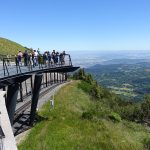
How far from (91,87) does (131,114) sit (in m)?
8.68

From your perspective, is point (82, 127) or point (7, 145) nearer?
point (7, 145)

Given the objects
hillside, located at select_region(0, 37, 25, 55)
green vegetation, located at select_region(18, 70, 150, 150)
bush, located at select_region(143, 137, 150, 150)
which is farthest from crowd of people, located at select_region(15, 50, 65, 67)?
hillside, located at select_region(0, 37, 25, 55)

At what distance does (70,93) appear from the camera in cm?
5219

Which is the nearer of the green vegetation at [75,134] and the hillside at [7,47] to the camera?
the green vegetation at [75,134]

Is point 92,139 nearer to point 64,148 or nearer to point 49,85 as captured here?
point 64,148

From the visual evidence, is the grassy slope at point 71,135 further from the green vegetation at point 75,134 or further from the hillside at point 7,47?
the hillside at point 7,47

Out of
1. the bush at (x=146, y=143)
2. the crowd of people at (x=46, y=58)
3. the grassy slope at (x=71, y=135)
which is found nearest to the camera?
the grassy slope at (x=71, y=135)

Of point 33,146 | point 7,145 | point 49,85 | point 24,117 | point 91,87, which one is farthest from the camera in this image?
point 91,87

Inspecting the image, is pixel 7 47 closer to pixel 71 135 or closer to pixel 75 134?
pixel 75 134

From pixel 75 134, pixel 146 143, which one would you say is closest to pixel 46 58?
pixel 75 134

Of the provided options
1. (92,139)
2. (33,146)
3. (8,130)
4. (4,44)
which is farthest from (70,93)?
(4,44)

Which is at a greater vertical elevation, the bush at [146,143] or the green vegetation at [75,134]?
the green vegetation at [75,134]

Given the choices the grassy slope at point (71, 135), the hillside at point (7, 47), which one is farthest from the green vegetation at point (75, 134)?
the hillside at point (7, 47)

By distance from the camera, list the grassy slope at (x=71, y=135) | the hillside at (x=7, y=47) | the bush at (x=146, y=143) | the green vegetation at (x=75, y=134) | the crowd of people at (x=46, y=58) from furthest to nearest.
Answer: the hillside at (x=7, y=47) < the crowd of people at (x=46, y=58) < the bush at (x=146, y=143) < the green vegetation at (x=75, y=134) < the grassy slope at (x=71, y=135)
